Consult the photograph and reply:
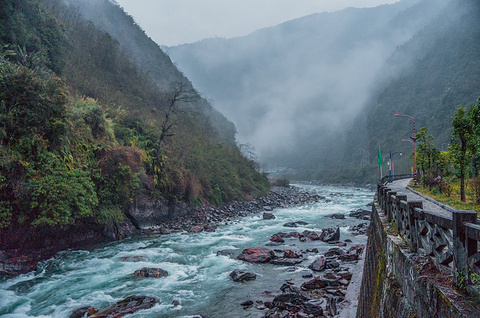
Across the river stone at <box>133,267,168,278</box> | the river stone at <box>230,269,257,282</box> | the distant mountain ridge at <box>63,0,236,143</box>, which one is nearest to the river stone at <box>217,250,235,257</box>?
the river stone at <box>230,269,257,282</box>

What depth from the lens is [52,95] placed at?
14578 mm

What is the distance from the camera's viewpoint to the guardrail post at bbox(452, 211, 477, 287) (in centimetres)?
306

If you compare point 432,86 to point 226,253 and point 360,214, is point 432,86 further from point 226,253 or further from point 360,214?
point 226,253

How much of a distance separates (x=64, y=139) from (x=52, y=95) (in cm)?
236

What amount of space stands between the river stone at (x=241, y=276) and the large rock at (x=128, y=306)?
337 cm

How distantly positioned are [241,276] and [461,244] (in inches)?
389

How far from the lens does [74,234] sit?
1576 centimetres

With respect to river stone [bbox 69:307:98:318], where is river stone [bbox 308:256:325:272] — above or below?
below

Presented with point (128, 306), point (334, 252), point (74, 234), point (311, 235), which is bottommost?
point (311, 235)

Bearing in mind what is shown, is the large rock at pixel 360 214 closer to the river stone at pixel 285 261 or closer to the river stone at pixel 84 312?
the river stone at pixel 285 261

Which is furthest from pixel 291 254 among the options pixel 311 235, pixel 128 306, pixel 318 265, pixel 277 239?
pixel 128 306

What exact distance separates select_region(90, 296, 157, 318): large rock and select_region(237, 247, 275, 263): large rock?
5646 millimetres

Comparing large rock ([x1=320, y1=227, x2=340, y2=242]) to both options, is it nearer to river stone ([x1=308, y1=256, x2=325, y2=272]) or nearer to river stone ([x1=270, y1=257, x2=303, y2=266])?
river stone ([x1=270, y1=257, x2=303, y2=266])

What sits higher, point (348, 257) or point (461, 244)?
point (461, 244)
